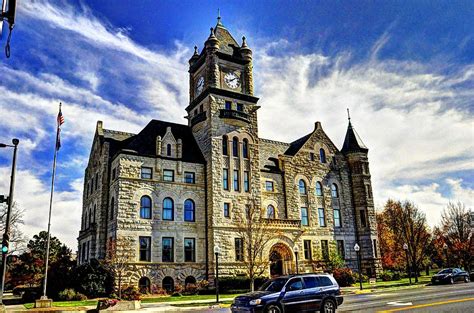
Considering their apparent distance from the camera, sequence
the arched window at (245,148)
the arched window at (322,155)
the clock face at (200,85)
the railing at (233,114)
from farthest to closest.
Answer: the arched window at (322,155) < the clock face at (200,85) < the arched window at (245,148) < the railing at (233,114)

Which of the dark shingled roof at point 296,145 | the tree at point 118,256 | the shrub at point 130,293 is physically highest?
the dark shingled roof at point 296,145

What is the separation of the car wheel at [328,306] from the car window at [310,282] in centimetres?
77

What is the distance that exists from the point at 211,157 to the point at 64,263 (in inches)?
615

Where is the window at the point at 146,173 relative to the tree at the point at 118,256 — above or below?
above

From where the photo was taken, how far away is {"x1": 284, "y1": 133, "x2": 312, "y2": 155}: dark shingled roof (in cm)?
4628

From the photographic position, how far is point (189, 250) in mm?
35312

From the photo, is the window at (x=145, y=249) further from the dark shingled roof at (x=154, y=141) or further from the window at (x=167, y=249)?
the dark shingled roof at (x=154, y=141)

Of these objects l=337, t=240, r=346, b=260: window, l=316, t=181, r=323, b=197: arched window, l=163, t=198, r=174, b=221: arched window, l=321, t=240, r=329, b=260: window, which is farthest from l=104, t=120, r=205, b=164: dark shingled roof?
l=337, t=240, r=346, b=260: window

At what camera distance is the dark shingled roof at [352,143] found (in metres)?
48.2

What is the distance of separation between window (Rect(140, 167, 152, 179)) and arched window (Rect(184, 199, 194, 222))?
4.11 meters

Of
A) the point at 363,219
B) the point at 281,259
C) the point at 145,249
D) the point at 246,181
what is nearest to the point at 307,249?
the point at 281,259

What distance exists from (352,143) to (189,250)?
2465cm

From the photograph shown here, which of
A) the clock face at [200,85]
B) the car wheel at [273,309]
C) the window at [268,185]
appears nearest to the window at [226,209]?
the window at [268,185]

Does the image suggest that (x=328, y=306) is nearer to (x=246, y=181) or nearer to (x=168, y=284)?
(x=168, y=284)
